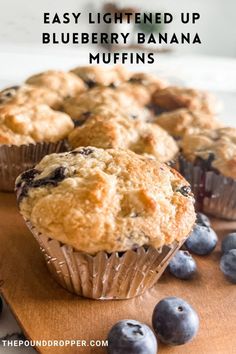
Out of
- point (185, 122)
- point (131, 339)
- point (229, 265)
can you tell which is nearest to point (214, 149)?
point (185, 122)

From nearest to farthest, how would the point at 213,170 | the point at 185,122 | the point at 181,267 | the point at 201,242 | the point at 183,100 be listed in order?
the point at 181,267 < the point at 201,242 < the point at 213,170 < the point at 185,122 < the point at 183,100

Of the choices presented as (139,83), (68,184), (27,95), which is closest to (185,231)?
(68,184)

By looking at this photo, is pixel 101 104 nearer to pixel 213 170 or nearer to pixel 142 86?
pixel 142 86

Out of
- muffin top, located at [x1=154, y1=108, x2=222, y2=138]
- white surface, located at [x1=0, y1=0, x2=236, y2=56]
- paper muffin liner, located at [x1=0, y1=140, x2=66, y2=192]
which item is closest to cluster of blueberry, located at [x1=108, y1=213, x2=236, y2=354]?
paper muffin liner, located at [x1=0, y1=140, x2=66, y2=192]

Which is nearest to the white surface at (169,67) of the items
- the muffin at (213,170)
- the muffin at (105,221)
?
the muffin at (213,170)

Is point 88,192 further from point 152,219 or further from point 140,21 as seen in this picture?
point 140,21

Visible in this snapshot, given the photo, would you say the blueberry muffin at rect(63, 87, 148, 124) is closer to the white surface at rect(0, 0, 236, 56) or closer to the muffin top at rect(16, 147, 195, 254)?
the muffin top at rect(16, 147, 195, 254)
